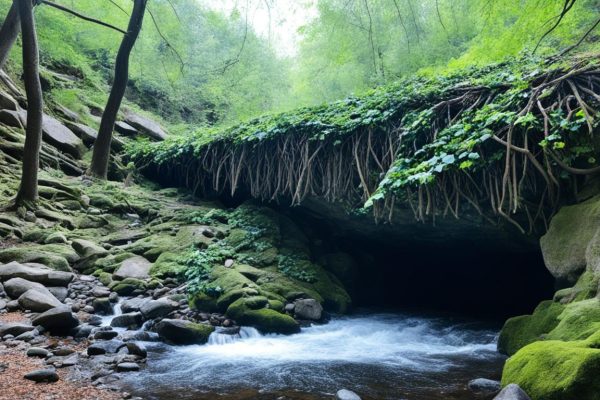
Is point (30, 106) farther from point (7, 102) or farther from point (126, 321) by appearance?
point (126, 321)

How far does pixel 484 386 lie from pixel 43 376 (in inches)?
156

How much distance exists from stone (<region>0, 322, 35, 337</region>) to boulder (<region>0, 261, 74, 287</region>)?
1.57 metres

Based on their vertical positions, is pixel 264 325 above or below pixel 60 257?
below

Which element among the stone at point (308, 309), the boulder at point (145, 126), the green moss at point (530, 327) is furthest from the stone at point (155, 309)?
the boulder at point (145, 126)

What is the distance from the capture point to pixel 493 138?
5.06 m

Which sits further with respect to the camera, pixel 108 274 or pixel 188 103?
pixel 188 103

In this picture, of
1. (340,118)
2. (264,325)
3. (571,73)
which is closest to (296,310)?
(264,325)

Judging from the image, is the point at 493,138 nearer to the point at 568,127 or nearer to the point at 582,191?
the point at 568,127

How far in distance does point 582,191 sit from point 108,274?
22.8ft

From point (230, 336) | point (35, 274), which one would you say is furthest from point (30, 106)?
point (230, 336)

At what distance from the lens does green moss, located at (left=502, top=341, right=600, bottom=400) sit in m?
2.97

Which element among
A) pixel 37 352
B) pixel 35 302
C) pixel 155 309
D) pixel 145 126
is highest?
pixel 145 126

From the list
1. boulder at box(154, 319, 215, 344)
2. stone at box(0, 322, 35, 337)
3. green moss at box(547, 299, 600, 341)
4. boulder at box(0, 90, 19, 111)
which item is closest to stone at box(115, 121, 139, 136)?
boulder at box(0, 90, 19, 111)

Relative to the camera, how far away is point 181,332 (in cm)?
543
